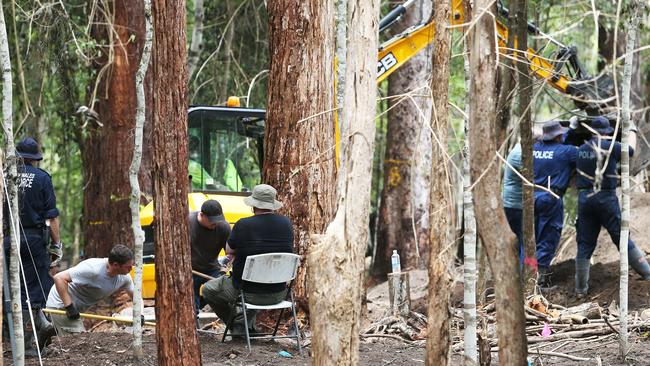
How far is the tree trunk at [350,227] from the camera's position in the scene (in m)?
6.81

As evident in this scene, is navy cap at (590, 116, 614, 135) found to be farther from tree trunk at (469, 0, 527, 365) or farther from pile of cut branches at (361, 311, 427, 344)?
tree trunk at (469, 0, 527, 365)

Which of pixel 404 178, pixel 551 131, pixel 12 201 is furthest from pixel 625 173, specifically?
pixel 404 178

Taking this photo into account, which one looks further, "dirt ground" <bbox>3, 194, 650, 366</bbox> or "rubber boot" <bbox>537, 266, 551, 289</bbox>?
"rubber boot" <bbox>537, 266, 551, 289</bbox>

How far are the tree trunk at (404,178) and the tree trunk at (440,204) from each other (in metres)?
8.49

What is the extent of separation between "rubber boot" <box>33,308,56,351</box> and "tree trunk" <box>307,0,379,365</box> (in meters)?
3.47

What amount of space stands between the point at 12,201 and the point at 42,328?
1747 millimetres

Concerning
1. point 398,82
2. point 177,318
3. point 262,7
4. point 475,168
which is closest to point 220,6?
point 262,7

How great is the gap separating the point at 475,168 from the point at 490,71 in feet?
2.06

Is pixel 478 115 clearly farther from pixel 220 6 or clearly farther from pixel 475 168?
pixel 220 6

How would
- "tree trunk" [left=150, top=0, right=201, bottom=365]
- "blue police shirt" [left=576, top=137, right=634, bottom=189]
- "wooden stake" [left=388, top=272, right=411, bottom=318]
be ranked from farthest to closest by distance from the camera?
"blue police shirt" [left=576, top=137, right=634, bottom=189] < "wooden stake" [left=388, top=272, right=411, bottom=318] < "tree trunk" [left=150, top=0, right=201, bottom=365]

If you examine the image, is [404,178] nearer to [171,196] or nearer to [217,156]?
[217,156]

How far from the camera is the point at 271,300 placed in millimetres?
9766

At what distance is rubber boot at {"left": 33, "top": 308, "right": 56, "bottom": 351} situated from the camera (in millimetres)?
9391

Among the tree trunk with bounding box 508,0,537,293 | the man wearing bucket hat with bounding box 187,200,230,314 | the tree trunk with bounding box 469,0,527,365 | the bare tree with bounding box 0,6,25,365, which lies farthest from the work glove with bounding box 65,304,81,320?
the tree trunk with bounding box 469,0,527,365
